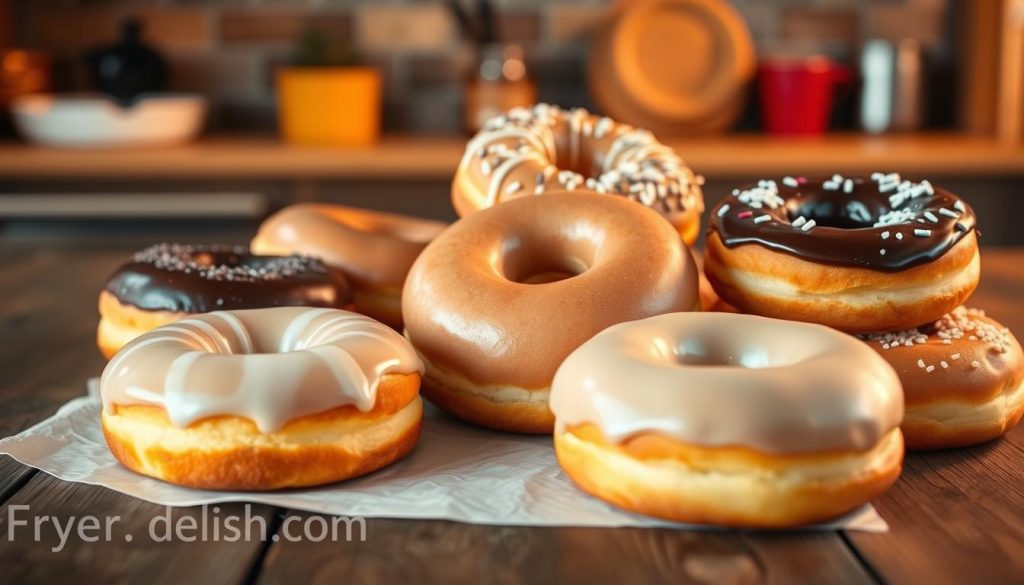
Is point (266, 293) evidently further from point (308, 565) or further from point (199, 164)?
point (199, 164)

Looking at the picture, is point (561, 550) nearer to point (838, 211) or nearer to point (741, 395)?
point (741, 395)

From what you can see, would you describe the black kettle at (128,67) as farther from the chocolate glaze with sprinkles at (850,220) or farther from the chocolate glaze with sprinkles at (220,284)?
the chocolate glaze with sprinkles at (850,220)

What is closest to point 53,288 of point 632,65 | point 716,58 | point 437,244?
point 437,244

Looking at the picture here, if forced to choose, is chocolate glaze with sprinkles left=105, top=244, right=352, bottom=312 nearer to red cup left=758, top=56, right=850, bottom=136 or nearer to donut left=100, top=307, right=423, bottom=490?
donut left=100, top=307, right=423, bottom=490

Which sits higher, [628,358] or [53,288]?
[628,358]

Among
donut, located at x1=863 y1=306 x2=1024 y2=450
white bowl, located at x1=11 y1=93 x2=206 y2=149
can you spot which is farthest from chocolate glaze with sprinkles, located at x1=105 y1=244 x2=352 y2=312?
white bowl, located at x1=11 y1=93 x2=206 y2=149

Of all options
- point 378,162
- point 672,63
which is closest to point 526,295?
point 378,162
